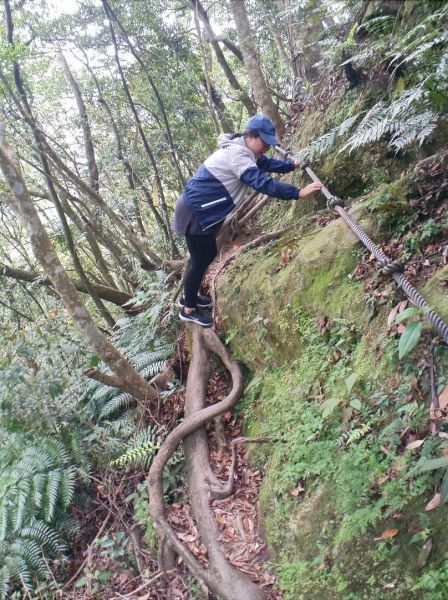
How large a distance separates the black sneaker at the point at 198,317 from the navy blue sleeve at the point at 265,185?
1.87 metres

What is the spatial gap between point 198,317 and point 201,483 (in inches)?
81.1

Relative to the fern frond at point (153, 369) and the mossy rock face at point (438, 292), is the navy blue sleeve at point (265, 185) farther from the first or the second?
the fern frond at point (153, 369)

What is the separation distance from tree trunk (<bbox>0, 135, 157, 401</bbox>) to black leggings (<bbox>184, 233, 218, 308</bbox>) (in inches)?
45.9

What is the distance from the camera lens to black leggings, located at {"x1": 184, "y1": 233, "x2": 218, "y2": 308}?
5.16 meters

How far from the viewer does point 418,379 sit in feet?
9.40

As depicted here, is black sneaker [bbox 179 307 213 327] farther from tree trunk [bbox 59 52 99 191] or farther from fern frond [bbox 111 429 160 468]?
tree trunk [bbox 59 52 99 191]

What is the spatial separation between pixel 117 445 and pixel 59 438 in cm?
80

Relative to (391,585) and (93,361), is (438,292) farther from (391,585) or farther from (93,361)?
(93,361)

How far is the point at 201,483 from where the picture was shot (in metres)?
4.30

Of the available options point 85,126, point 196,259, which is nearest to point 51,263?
point 196,259

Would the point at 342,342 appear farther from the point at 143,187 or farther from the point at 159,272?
the point at 143,187

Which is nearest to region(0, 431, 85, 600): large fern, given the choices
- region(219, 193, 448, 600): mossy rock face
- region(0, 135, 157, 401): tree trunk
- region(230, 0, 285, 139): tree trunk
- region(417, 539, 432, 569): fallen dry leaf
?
region(0, 135, 157, 401): tree trunk

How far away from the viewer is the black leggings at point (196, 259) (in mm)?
5164

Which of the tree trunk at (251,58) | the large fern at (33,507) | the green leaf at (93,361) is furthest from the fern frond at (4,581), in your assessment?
the tree trunk at (251,58)
